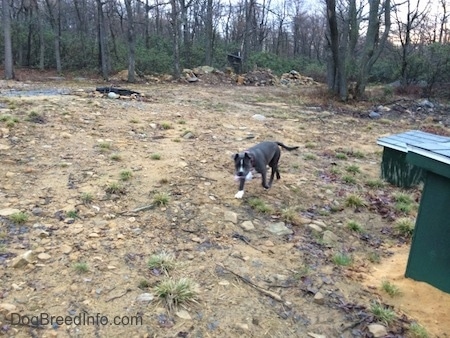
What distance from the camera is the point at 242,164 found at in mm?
4414

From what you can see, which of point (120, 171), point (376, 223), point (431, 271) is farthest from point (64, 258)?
point (376, 223)

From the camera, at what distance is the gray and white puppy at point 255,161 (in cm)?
442

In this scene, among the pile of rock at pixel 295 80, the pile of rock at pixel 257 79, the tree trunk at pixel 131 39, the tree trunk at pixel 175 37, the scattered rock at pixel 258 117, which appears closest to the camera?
the scattered rock at pixel 258 117

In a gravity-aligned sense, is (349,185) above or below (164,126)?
below

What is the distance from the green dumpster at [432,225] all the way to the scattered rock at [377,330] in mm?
787

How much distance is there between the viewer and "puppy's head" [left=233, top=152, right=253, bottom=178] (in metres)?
4.40

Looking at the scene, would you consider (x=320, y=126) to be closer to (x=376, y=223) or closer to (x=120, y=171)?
(x=376, y=223)

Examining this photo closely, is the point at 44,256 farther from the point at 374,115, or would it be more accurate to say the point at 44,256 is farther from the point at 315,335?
the point at 374,115

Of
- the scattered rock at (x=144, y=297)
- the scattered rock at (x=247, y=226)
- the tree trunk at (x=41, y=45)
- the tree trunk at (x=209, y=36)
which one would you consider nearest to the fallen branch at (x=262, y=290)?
the scattered rock at (x=144, y=297)

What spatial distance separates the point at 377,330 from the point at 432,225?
1036 millimetres

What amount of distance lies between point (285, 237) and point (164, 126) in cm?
437

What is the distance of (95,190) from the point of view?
437cm

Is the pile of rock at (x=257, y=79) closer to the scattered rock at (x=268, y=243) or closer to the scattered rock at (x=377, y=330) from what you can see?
the scattered rock at (x=268, y=243)

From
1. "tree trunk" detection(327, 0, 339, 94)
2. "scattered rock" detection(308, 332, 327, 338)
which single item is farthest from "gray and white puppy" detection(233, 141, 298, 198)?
"tree trunk" detection(327, 0, 339, 94)
